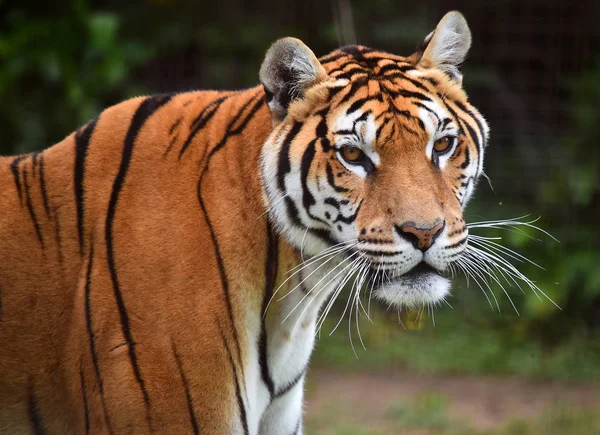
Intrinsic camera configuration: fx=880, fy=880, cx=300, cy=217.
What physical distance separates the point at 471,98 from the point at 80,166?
4205mm

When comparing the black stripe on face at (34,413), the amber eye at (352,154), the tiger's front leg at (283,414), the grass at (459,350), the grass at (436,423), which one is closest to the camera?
the amber eye at (352,154)

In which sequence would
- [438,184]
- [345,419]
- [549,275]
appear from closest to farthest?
1. [438,184]
2. [345,419]
3. [549,275]

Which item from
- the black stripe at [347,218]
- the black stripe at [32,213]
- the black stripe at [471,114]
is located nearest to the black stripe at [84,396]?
the black stripe at [32,213]

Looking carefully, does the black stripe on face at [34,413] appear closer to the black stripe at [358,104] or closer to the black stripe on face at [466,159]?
the black stripe at [358,104]

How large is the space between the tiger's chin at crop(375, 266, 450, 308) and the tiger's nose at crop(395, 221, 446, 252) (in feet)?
0.29

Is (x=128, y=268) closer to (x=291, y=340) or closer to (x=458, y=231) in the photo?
(x=291, y=340)

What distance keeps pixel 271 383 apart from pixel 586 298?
3685 mm

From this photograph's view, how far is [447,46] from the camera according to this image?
8.32 feet

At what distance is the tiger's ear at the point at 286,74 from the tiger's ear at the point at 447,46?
13.1 inches

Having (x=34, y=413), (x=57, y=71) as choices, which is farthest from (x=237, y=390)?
(x=57, y=71)

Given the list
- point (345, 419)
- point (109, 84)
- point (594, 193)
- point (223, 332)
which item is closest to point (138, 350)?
point (223, 332)

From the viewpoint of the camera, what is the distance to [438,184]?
2.31 m

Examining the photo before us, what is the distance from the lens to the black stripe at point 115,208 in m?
2.31

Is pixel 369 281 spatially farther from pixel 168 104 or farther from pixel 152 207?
pixel 168 104
